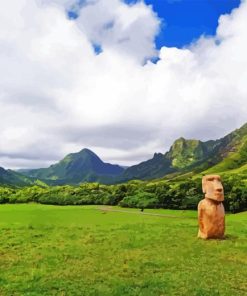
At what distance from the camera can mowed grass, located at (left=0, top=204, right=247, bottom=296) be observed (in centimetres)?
1708

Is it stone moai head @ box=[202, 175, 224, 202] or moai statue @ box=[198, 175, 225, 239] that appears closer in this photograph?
moai statue @ box=[198, 175, 225, 239]

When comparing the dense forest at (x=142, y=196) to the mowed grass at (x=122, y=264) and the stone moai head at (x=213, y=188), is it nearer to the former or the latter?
the mowed grass at (x=122, y=264)

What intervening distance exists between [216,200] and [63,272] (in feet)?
48.8

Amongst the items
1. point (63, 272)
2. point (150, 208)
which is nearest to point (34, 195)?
point (150, 208)

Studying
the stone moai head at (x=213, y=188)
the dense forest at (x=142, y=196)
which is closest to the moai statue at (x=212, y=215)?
the stone moai head at (x=213, y=188)

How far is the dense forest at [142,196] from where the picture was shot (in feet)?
221

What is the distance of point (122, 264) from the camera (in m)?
21.6

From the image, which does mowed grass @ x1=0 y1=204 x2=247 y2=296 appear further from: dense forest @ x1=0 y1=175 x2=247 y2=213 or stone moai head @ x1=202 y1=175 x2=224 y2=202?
dense forest @ x1=0 y1=175 x2=247 y2=213

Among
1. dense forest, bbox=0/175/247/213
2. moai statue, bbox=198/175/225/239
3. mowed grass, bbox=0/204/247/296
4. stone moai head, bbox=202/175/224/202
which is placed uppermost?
dense forest, bbox=0/175/247/213

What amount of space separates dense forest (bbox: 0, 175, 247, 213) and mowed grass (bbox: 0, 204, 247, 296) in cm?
3474

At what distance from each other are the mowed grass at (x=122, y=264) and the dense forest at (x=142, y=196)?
114 ft

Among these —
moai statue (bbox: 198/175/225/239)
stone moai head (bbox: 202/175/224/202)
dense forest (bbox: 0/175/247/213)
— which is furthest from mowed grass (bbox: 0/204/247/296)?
dense forest (bbox: 0/175/247/213)

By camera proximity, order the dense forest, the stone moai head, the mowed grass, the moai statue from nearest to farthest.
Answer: the mowed grass, the moai statue, the stone moai head, the dense forest

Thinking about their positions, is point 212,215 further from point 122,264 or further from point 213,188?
point 122,264
